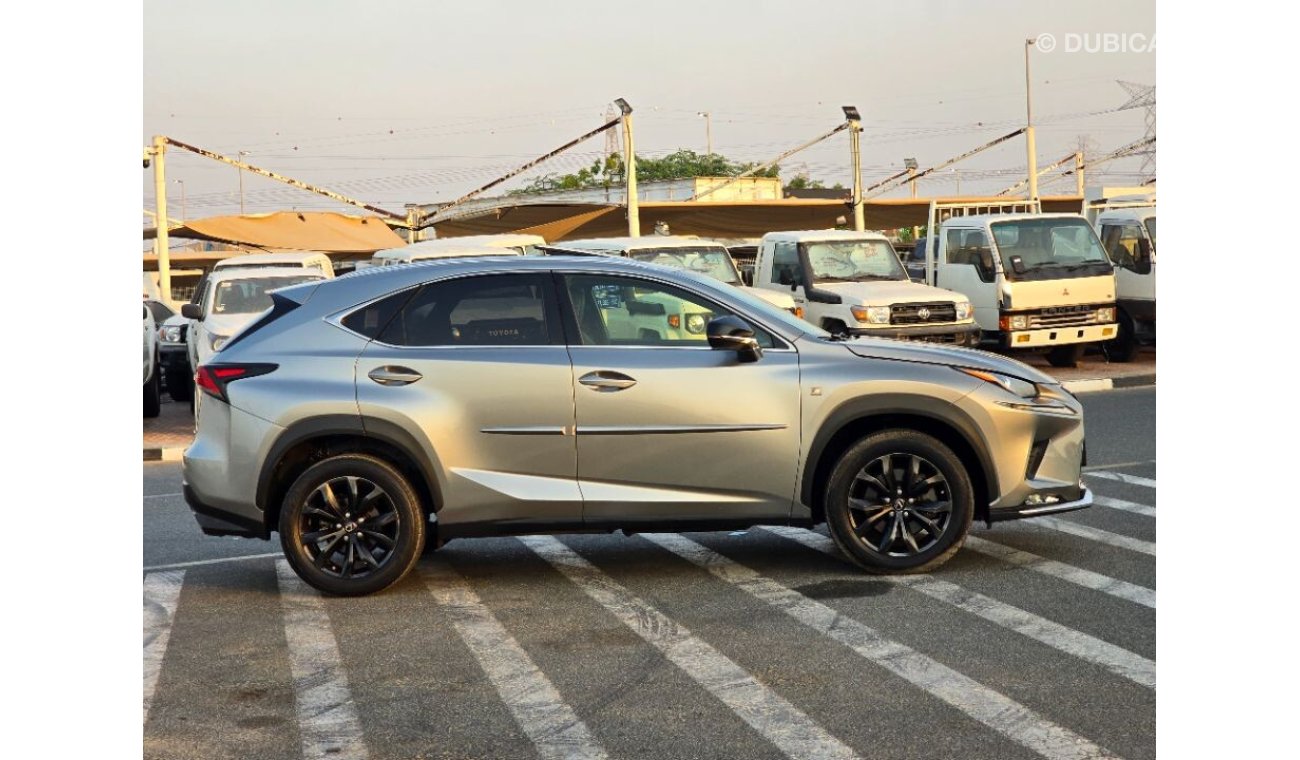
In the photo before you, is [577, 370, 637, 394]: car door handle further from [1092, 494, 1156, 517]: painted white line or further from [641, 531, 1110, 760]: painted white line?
[1092, 494, 1156, 517]: painted white line

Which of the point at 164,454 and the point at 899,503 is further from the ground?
the point at 899,503

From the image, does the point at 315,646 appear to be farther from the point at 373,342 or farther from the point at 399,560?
the point at 373,342

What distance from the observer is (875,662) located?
21.1 feet

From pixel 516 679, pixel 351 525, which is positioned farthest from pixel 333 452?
pixel 516 679

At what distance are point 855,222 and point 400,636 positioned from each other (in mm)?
28973

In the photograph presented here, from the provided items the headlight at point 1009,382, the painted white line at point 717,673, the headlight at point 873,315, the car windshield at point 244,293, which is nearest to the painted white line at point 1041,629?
the headlight at point 1009,382

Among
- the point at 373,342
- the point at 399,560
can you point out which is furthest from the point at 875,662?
the point at 373,342

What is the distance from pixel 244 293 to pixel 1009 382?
12832mm

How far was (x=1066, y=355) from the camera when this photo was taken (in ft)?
73.3

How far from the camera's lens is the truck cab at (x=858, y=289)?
19938 millimetres

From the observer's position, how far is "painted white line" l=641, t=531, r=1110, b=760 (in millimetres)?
5289

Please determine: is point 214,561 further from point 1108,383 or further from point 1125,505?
point 1108,383

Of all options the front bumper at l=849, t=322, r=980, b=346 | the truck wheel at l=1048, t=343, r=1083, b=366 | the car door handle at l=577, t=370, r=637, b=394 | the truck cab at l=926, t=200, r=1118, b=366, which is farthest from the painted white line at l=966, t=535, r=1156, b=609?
the truck wheel at l=1048, t=343, r=1083, b=366

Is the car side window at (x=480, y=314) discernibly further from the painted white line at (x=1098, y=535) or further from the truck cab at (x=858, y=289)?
the truck cab at (x=858, y=289)
